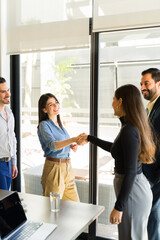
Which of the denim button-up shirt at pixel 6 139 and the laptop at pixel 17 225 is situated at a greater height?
the denim button-up shirt at pixel 6 139

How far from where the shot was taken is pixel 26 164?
10.8 feet

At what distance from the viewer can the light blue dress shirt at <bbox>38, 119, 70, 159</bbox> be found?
8.05 feet

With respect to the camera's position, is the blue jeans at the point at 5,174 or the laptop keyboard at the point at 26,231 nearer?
the laptop keyboard at the point at 26,231

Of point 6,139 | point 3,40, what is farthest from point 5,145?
point 3,40

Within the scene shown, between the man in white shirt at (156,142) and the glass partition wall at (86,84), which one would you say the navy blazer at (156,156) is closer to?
the man in white shirt at (156,142)

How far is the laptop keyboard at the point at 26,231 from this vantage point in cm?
134

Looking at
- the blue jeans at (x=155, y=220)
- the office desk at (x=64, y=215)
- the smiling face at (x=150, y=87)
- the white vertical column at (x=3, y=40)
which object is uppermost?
the white vertical column at (x=3, y=40)

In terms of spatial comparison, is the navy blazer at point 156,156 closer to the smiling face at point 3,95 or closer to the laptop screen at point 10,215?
the laptop screen at point 10,215

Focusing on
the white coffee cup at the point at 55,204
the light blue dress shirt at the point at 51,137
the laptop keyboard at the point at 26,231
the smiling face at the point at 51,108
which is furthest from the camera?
the smiling face at the point at 51,108

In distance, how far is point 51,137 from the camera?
2461mm

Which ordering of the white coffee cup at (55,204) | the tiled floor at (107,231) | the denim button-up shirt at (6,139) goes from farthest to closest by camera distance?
the tiled floor at (107,231)
the denim button-up shirt at (6,139)
the white coffee cup at (55,204)

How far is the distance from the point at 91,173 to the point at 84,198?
1.03ft

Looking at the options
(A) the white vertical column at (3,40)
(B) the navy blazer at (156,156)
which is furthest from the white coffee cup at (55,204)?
(A) the white vertical column at (3,40)

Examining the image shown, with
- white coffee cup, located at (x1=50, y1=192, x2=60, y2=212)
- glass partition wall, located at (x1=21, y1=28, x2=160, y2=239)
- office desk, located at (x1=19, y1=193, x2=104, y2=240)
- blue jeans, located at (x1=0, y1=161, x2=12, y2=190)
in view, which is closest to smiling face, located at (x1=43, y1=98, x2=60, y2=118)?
glass partition wall, located at (x1=21, y1=28, x2=160, y2=239)
